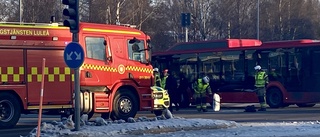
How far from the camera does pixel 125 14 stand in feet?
188

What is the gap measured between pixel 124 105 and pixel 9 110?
4.01 m

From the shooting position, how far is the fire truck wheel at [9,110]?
22.4m

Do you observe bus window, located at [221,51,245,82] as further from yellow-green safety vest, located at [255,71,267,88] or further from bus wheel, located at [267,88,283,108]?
yellow-green safety vest, located at [255,71,267,88]

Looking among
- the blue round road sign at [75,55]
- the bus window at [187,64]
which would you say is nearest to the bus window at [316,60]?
the bus window at [187,64]

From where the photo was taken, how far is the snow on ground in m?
18.9

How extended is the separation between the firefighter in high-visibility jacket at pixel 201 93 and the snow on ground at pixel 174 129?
981 cm

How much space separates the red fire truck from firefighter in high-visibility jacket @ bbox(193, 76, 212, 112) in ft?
19.5

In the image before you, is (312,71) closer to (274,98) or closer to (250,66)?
(274,98)

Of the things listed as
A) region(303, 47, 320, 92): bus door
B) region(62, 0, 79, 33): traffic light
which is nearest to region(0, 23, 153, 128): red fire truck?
region(62, 0, 79, 33): traffic light

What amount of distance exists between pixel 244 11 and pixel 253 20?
1144 millimetres

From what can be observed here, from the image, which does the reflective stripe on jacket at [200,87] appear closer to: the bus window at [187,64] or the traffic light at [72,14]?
the bus window at [187,64]

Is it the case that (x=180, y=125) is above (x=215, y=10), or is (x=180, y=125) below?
below

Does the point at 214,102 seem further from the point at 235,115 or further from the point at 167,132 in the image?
the point at 167,132

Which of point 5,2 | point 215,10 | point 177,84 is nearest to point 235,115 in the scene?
point 177,84
